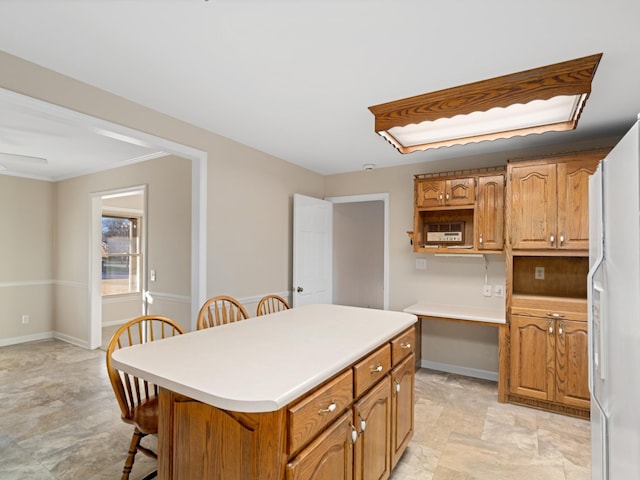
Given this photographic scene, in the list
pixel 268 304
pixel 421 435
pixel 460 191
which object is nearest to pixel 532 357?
pixel 421 435

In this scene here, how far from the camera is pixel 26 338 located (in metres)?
5.04

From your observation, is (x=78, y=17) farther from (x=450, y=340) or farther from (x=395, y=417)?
(x=450, y=340)

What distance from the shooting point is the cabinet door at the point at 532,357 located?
291cm

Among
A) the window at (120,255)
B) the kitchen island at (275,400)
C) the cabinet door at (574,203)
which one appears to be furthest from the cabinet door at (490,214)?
the window at (120,255)

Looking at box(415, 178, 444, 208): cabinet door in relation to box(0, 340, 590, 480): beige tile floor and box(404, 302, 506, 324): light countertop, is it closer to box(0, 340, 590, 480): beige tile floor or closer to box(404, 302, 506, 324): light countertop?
box(404, 302, 506, 324): light countertop

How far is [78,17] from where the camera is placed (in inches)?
62.1

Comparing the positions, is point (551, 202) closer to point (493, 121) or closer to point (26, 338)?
point (493, 121)

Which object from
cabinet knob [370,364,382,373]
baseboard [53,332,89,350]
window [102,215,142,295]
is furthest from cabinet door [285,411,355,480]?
window [102,215,142,295]

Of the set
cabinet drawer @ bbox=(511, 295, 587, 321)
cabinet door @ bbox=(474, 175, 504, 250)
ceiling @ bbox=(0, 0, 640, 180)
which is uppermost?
ceiling @ bbox=(0, 0, 640, 180)

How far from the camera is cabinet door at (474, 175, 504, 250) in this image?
3.35 meters

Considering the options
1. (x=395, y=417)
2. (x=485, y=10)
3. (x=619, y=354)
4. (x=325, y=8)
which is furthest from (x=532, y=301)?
(x=325, y=8)

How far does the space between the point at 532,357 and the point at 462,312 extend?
2.25 feet

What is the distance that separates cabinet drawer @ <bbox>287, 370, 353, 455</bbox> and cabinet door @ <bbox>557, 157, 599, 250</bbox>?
2.51 meters

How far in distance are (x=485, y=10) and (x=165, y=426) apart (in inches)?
87.5
